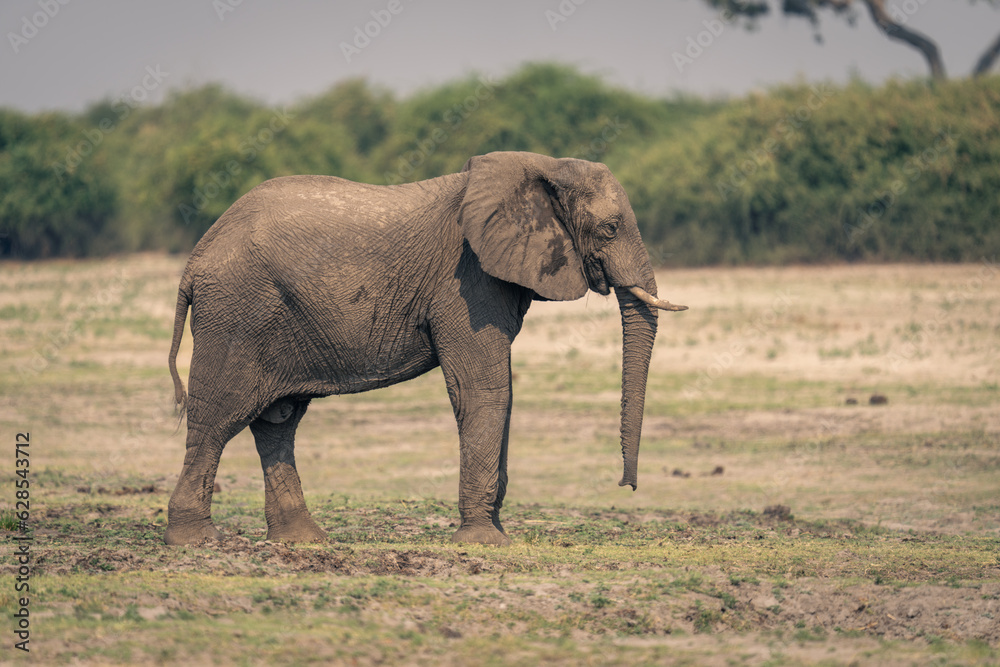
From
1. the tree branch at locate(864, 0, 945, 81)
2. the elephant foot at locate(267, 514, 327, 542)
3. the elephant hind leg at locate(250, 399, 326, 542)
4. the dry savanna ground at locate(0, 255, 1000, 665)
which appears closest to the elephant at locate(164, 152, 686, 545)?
the elephant hind leg at locate(250, 399, 326, 542)

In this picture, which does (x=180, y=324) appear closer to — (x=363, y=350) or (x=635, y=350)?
(x=363, y=350)

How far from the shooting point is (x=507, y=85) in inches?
1984

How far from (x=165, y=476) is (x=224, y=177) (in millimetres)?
34707

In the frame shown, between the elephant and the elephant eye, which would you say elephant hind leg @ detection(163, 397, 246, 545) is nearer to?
the elephant

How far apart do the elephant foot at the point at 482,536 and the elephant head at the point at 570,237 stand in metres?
1.08

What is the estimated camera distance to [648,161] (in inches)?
1535

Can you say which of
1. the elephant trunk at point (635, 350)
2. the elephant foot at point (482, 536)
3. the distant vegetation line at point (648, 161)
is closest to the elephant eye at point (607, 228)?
the elephant trunk at point (635, 350)

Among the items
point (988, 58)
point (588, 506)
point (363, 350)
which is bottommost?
point (588, 506)

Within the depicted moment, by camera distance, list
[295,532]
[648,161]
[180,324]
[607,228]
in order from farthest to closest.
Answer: [648,161] < [180,324] < [295,532] < [607,228]

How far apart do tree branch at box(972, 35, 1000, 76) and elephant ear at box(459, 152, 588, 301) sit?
135 ft

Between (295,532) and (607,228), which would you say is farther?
(295,532)

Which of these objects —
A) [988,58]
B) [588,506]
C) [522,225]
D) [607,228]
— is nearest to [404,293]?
[522,225]

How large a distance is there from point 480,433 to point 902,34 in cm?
4254

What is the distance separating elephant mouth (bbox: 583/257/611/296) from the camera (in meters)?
8.74
